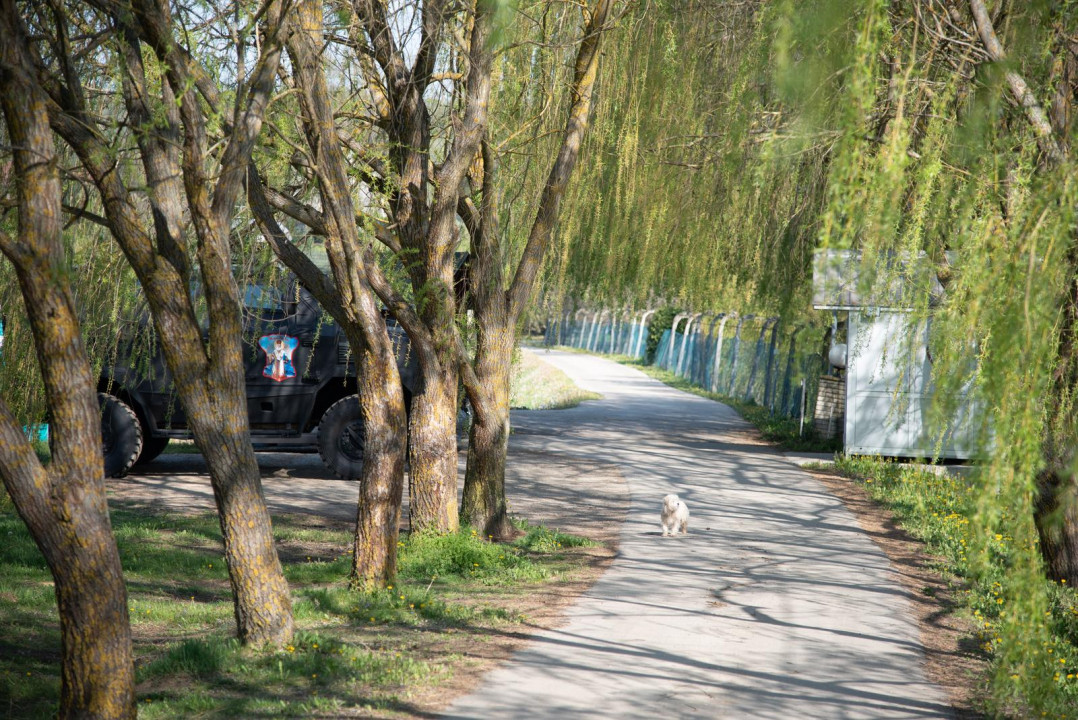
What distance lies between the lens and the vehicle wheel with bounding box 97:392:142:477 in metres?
11.6

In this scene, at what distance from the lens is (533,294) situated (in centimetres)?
1003

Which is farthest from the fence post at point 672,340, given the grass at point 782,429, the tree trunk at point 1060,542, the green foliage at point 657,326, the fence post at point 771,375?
the tree trunk at point 1060,542

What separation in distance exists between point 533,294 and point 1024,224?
20.8ft

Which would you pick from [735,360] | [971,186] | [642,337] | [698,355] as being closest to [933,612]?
[971,186]

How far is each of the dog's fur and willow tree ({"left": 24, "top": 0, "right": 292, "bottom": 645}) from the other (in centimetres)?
440

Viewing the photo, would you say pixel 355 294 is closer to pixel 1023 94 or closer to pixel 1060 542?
pixel 1023 94

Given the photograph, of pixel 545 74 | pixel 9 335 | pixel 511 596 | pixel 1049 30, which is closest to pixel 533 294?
pixel 545 74

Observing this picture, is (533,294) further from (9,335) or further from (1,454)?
(1,454)

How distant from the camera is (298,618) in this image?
6.54m

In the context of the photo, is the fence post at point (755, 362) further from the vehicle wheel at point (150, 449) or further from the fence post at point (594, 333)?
the fence post at point (594, 333)

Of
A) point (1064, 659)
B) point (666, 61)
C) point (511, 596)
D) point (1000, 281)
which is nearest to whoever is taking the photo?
point (1000, 281)

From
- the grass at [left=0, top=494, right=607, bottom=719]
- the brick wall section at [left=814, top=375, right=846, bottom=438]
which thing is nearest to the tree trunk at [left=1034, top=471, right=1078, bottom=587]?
the grass at [left=0, top=494, right=607, bottom=719]

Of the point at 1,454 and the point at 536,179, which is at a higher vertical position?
the point at 536,179

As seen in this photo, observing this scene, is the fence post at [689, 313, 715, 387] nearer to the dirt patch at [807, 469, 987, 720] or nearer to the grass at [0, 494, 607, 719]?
the dirt patch at [807, 469, 987, 720]
